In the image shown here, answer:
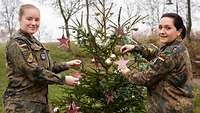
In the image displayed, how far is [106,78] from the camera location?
5766 mm

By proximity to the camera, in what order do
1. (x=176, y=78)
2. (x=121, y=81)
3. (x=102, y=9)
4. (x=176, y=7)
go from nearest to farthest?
(x=176, y=78) → (x=121, y=81) → (x=102, y=9) → (x=176, y=7)

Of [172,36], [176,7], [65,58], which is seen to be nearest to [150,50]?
[172,36]

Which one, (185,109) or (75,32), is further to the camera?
(75,32)

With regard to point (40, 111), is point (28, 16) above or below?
above

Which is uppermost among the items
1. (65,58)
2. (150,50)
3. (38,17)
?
(38,17)

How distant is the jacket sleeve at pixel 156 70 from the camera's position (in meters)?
4.30

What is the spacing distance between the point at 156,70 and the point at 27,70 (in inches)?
47.8

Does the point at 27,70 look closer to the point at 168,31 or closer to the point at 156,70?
the point at 156,70

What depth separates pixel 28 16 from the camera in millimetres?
4371

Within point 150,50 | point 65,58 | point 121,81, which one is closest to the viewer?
point 150,50

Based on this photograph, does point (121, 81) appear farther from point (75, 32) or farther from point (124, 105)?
point (75, 32)

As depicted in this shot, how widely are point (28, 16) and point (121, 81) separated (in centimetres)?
185

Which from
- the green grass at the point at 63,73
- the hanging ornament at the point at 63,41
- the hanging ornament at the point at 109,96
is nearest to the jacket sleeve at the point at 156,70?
the hanging ornament at the point at 109,96

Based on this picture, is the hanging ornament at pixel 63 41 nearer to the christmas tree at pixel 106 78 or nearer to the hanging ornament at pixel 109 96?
the christmas tree at pixel 106 78
